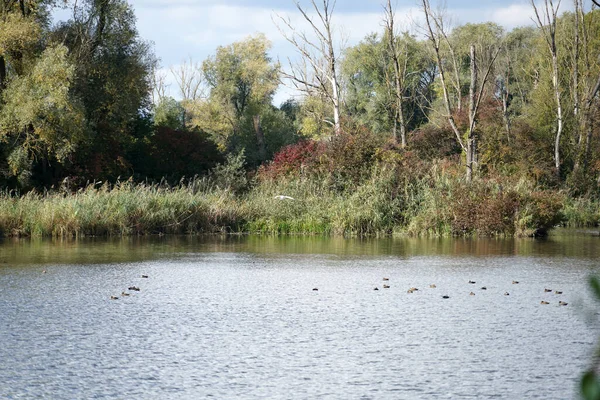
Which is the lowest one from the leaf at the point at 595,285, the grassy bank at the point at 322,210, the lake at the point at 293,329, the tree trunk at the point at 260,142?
the lake at the point at 293,329

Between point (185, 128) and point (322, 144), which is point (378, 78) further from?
point (322, 144)

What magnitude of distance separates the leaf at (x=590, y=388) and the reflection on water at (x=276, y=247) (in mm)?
14091

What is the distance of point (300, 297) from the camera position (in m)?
10.6

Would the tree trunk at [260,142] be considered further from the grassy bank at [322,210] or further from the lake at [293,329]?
the lake at [293,329]

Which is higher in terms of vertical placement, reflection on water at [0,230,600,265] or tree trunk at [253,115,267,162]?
tree trunk at [253,115,267,162]

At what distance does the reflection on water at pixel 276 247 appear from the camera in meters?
16.7

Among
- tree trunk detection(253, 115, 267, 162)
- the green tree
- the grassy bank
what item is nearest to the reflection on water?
the grassy bank

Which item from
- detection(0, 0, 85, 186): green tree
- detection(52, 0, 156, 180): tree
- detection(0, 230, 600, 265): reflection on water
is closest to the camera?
detection(0, 230, 600, 265): reflection on water

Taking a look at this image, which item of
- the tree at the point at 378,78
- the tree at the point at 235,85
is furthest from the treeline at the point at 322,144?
the tree at the point at 235,85

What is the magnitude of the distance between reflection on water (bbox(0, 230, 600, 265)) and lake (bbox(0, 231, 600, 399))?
123cm

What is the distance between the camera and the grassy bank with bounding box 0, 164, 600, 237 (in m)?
24.0

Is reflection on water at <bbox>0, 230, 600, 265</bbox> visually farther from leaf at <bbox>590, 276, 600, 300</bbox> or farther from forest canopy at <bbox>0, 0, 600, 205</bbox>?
leaf at <bbox>590, 276, 600, 300</bbox>

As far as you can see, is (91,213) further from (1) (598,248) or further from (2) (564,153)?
(2) (564,153)

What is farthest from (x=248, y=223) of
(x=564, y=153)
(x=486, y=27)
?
(x=486, y=27)
